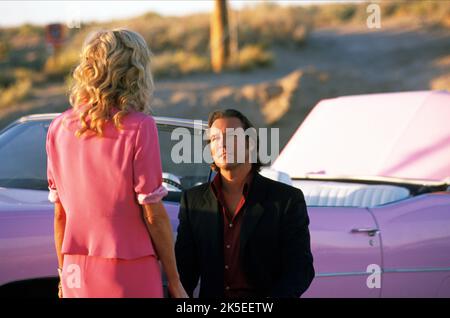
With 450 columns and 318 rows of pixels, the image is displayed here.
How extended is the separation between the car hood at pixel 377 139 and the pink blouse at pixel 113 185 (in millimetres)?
3312

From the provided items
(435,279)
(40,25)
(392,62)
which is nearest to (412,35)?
(392,62)

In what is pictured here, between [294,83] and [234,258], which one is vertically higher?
[294,83]

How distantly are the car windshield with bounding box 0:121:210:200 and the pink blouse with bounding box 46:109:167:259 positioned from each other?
1510 millimetres

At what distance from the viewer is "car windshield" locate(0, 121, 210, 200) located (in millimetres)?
4340

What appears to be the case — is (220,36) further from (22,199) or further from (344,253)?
(22,199)

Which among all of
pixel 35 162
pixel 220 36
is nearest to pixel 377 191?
pixel 35 162

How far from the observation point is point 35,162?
4422mm

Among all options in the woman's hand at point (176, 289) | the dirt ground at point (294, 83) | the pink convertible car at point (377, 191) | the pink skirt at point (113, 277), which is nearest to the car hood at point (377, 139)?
the pink convertible car at point (377, 191)

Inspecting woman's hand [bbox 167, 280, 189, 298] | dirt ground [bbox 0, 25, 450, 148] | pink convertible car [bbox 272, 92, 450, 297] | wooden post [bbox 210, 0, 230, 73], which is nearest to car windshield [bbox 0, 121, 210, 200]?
pink convertible car [bbox 272, 92, 450, 297]

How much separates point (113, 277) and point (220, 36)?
19.4 metres

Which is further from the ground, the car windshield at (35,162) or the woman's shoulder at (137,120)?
the woman's shoulder at (137,120)

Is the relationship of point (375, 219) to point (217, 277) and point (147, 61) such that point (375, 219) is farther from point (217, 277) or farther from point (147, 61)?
point (147, 61)

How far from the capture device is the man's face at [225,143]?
316 centimetres

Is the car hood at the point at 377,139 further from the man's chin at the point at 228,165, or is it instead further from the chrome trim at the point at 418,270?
the man's chin at the point at 228,165
